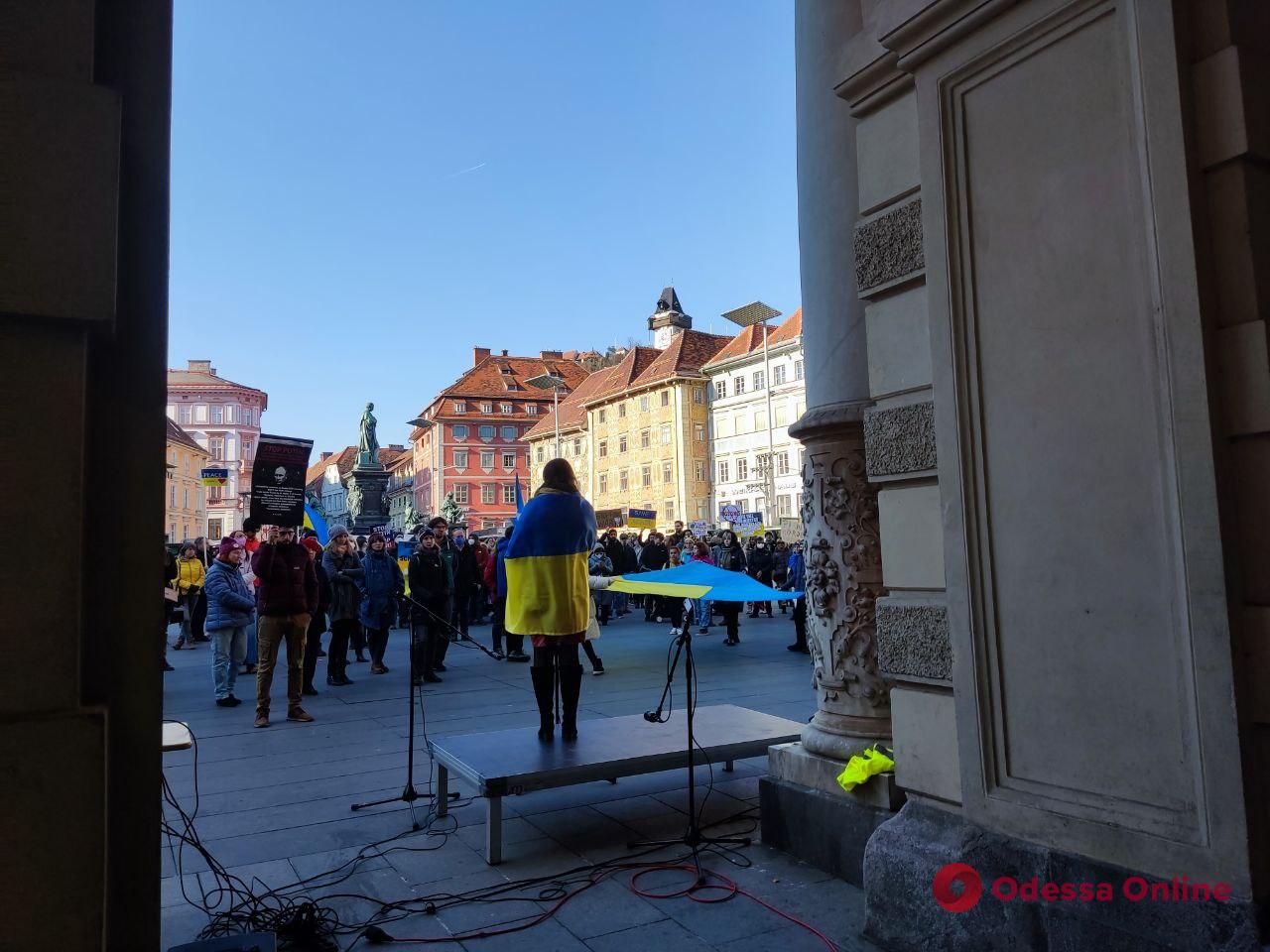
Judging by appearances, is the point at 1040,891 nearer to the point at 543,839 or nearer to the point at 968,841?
the point at 968,841

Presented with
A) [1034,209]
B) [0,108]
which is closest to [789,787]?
[1034,209]

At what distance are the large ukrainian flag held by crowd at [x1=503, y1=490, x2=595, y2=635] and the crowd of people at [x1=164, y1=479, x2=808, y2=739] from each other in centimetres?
4

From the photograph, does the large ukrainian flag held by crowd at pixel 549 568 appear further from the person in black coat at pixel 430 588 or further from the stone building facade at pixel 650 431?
the stone building facade at pixel 650 431

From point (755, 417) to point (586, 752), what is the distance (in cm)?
5727

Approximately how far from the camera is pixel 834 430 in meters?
4.63

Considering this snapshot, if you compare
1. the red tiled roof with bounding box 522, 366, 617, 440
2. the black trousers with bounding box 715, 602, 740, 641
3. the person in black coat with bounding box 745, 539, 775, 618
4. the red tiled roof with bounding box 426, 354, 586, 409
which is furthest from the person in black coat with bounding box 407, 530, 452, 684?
the red tiled roof with bounding box 426, 354, 586, 409

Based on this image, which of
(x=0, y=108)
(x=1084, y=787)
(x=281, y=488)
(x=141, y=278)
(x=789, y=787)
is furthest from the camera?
(x=281, y=488)

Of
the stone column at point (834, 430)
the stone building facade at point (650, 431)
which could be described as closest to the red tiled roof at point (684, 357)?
the stone building facade at point (650, 431)

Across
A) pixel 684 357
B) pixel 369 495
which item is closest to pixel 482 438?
pixel 684 357

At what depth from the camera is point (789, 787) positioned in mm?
4617

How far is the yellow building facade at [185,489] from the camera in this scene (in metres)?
79.6

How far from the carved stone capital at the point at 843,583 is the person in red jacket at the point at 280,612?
20.3 feet

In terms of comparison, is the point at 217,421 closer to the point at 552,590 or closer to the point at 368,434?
the point at 368,434

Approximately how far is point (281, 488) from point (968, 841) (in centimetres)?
1016
